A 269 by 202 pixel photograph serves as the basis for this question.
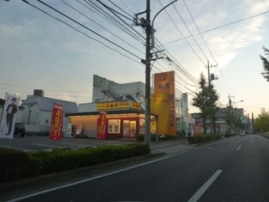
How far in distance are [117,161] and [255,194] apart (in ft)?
18.4

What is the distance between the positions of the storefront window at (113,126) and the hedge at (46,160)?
2180 centimetres

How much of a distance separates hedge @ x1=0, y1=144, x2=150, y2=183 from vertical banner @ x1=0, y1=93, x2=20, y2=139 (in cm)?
136

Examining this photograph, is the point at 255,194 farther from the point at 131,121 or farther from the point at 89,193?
the point at 131,121

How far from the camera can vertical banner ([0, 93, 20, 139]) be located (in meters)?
7.29

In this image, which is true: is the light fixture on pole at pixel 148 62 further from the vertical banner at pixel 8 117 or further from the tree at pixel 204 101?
the tree at pixel 204 101

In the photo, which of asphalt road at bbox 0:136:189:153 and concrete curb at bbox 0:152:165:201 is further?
asphalt road at bbox 0:136:189:153

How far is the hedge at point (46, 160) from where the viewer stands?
547cm

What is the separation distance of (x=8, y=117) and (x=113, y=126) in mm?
25167

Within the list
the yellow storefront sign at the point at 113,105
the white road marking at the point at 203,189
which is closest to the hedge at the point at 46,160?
the white road marking at the point at 203,189

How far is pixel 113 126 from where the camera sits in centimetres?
3234

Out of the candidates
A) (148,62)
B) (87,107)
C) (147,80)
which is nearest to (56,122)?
(147,80)

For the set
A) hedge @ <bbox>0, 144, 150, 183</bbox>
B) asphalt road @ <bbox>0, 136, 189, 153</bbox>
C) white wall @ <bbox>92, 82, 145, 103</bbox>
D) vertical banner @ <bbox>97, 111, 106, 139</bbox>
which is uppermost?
white wall @ <bbox>92, 82, 145, 103</bbox>

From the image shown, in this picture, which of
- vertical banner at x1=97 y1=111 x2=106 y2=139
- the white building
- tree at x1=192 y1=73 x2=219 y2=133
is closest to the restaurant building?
tree at x1=192 y1=73 x2=219 y2=133

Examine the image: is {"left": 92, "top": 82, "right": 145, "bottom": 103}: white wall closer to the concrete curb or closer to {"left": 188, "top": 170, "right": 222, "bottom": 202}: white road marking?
the concrete curb
